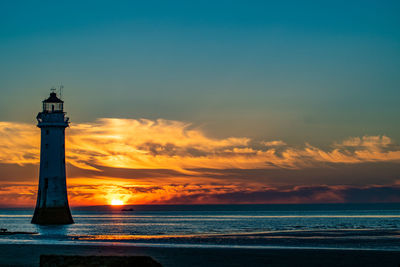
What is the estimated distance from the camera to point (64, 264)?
20.6m

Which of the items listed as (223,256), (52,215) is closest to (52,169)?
(52,215)

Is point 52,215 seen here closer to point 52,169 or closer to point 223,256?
point 52,169

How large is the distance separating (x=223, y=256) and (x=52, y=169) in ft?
118

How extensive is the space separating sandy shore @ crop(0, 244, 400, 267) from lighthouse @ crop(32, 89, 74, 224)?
24.0 m

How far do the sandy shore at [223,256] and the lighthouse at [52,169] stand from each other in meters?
24.0

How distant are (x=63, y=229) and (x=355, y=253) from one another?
3888 cm

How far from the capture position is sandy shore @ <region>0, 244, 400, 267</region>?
33.4 metres

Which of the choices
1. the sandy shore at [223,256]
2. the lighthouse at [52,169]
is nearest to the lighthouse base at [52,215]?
the lighthouse at [52,169]

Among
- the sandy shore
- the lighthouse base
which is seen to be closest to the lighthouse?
the lighthouse base

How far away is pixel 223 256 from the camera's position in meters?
37.1

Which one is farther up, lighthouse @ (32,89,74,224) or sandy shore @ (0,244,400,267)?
lighthouse @ (32,89,74,224)

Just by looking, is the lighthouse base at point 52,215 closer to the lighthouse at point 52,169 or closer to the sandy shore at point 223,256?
the lighthouse at point 52,169

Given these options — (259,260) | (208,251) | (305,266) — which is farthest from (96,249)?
(305,266)

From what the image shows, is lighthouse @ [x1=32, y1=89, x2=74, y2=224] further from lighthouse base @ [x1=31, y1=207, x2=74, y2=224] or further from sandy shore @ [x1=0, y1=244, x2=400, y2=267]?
sandy shore @ [x1=0, y1=244, x2=400, y2=267]
